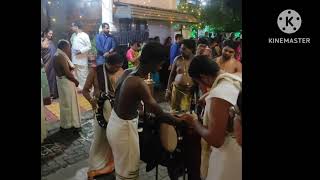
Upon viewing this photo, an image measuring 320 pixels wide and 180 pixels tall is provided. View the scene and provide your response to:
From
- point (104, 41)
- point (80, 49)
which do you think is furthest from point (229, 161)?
point (80, 49)

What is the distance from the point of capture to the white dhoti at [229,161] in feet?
6.28

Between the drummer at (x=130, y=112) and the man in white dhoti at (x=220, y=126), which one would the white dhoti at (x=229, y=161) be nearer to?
the man in white dhoti at (x=220, y=126)

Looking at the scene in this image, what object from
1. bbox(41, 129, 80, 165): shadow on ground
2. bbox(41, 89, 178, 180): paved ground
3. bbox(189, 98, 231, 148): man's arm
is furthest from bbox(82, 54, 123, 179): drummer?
bbox(189, 98, 231, 148): man's arm

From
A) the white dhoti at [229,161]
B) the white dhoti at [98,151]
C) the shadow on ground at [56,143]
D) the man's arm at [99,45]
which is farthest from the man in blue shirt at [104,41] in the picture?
the white dhoti at [229,161]

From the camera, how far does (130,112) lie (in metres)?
2.38

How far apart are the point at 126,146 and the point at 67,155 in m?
1.45

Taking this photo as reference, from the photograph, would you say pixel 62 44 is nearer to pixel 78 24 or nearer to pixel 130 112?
pixel 130 112
